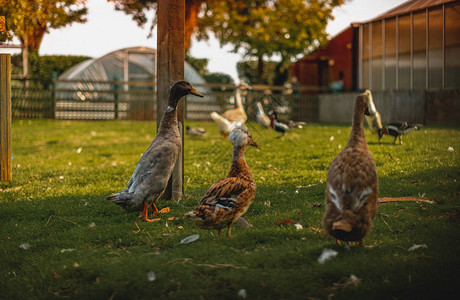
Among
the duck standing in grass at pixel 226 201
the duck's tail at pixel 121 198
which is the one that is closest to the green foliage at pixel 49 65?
the duck's tail at pixel 121 198

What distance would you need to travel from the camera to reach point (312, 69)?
37.3 m

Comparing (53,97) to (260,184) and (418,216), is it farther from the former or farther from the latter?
(418,216)

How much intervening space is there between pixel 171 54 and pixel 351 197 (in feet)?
11.2

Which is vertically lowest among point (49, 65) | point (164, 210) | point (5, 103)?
point (164, 210)

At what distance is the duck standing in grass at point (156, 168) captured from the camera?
17.3 feet

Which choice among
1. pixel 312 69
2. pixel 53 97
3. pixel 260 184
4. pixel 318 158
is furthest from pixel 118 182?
pixel 312 69

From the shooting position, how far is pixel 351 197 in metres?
3.98

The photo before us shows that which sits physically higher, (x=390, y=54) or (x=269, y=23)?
(x=269, y=23)

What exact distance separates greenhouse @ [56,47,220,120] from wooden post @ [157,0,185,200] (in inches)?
806

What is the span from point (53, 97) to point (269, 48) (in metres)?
15.1

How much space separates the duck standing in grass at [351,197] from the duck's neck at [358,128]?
180mm

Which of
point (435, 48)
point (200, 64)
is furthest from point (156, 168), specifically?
point (200, 64)

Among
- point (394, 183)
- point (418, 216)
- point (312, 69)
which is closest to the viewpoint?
point (418, 216)

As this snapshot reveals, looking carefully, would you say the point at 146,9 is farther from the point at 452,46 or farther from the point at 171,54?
the point at 171,54
